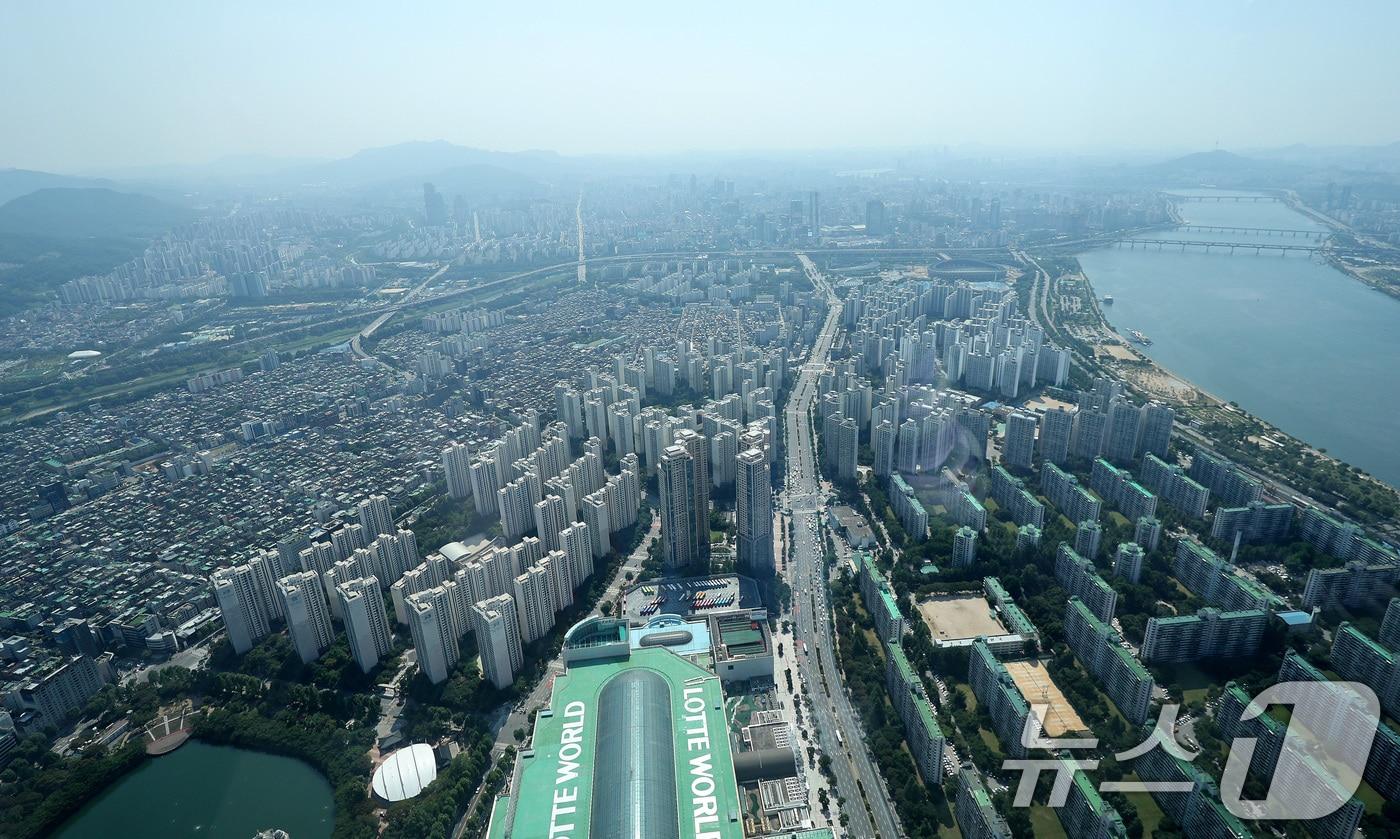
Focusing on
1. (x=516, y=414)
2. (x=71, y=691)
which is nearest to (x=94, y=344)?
(x=516, y=414)

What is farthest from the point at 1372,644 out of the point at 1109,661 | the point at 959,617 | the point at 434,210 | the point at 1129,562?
the point at 434,210

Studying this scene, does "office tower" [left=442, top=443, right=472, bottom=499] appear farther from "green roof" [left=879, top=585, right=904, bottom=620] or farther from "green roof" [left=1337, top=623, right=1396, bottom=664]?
"green roof" [left=1337, top=623, right=1396, bottom=664]

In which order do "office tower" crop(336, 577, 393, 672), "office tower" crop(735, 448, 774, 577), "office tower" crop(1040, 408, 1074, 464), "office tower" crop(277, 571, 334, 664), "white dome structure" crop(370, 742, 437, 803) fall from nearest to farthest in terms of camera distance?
"white dome structure" crop(370, 742, 437, 803)
"office tower" crop(336, 577, 393, 672)
"office tower" crop(277, 571, 334, 664)
"office tower" crop(735, 448, 774, 577)
"office tower" crop(1040, 408, 1074, 464)

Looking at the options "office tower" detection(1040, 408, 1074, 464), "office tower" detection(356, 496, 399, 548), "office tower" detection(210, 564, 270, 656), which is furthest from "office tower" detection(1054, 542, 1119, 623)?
"office tower" detection(210, 564, 270, 656)

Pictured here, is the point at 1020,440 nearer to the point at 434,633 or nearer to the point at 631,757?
the point at 631,757

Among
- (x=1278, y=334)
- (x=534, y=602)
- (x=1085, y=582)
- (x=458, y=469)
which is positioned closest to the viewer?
(x=534, y=602)

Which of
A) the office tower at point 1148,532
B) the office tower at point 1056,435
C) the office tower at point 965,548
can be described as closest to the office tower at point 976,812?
the office tower at point 965,548

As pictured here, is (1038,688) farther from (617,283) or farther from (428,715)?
(617,283)

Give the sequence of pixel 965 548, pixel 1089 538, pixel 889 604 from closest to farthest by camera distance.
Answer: pixel 889 604, pixel 1089 538, pixel 965 548
